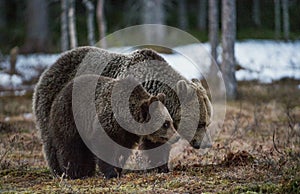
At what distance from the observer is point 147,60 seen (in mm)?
7922

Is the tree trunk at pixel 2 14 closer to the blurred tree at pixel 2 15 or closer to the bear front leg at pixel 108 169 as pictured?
the blurred tree at pixel 2 15

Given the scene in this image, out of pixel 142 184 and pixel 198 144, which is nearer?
pixel 142 184

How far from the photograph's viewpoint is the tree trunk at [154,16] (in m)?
34.4

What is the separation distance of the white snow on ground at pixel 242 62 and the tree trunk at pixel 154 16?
3.30 meters

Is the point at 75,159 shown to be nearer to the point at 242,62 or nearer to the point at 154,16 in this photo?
the point at 242,62

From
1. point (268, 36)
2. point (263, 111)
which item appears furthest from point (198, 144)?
point (268, 36)

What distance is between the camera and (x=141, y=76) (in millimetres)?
7781

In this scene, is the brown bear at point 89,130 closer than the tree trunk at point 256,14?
Yes

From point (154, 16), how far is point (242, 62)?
26.2 ft

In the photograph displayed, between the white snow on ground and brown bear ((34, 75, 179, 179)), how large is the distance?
563 inches

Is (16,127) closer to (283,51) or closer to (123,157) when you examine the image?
(123,157)

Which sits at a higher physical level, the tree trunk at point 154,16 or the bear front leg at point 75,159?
the tree trunk at point 154,16

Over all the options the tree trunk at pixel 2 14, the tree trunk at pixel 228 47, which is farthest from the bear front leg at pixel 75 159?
the tree trunk at pixel 2 14

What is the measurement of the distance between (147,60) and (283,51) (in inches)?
1081
